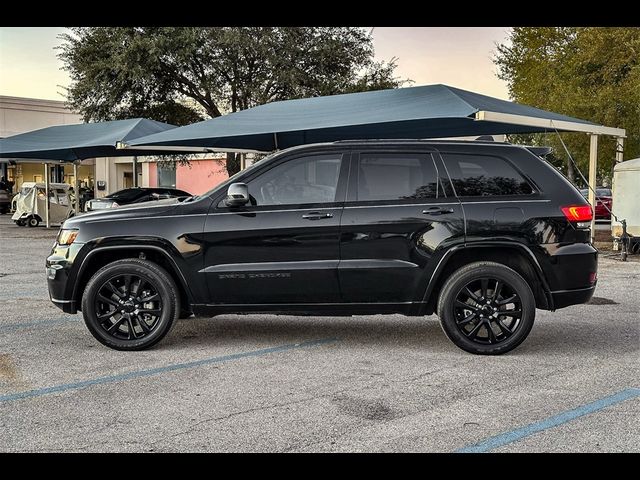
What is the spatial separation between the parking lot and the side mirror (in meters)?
1.34

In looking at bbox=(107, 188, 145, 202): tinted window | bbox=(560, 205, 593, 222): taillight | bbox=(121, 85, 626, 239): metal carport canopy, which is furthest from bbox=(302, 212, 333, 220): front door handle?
bbox=(107, 188, 145, 202): tinted window

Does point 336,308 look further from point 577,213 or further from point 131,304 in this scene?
Answer: point 577,213

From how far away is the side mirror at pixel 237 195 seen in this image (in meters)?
6.30

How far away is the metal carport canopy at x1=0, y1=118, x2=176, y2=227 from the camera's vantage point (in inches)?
776

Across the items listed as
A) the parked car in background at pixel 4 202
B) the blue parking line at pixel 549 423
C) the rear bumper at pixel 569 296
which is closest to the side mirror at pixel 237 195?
the rear bumper at pixel 569 296

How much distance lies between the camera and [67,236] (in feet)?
21.8

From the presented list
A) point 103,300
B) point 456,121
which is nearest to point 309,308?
point 103,300

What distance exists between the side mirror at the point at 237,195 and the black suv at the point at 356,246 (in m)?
0.01

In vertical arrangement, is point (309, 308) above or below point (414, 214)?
below

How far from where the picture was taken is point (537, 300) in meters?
6.39

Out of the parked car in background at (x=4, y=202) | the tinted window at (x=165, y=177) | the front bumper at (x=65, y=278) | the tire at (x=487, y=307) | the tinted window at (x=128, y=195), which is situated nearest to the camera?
the tire at (x=487, y=307)

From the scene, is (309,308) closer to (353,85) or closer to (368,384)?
(368,384)

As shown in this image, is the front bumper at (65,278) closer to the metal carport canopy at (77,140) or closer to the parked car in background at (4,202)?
the metal carport canopy at (77,140)
